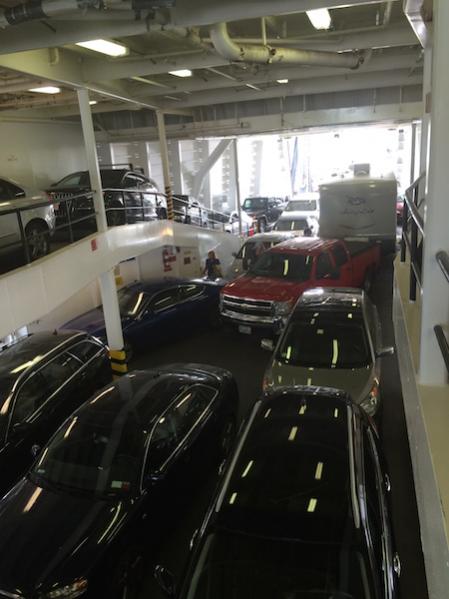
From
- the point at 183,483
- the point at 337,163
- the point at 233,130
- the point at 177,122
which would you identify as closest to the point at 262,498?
the point at 183,483

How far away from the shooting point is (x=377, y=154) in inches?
1299

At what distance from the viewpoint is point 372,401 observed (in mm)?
5973

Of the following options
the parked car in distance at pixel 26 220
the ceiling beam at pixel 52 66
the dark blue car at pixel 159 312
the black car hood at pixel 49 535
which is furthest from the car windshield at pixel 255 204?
the black car hood at pixel 49 535

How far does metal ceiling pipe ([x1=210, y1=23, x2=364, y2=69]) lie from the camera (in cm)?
642

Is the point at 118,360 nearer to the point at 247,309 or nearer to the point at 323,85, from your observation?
the point at 247,309

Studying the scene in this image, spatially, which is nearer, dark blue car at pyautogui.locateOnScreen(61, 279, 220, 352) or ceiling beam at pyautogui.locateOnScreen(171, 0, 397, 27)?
ceiling beam at pyautogui.locateOnScreen(171, 0, 397, 27)

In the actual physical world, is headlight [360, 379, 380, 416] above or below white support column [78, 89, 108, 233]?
below

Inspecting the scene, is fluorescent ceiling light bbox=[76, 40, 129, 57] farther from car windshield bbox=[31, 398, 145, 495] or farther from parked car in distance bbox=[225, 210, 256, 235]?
parked car in distance bbox=[225, 210, 256, 235]

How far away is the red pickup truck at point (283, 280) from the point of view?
382 inches

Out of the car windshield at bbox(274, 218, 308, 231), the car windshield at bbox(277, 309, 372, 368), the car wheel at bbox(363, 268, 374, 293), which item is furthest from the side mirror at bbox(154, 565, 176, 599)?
the car windshield at bbox(274, 218, 308, 231)

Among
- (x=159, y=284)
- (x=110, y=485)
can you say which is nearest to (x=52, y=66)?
(x=159, y=284)

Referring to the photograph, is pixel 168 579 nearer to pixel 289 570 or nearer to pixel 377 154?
pixel 289 570

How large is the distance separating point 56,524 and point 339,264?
8.27 metres

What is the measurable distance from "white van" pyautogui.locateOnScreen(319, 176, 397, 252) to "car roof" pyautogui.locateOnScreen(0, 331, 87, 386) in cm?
880
